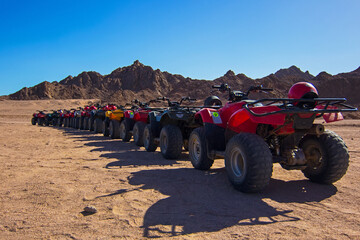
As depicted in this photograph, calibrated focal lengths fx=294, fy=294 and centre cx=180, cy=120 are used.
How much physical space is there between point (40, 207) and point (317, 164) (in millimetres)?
3551

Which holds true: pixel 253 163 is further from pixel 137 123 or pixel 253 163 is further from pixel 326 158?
pixel 137 123

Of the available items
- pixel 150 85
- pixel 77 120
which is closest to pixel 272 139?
pixel 77 120

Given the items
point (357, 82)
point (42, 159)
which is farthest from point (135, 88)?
point (42, 159)

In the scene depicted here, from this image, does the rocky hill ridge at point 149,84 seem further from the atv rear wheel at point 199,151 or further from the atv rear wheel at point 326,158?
the atv rear wheel at point 326,158

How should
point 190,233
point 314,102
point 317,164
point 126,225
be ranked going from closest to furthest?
point 190,233, point 126,225, point 314,102, point 317,164

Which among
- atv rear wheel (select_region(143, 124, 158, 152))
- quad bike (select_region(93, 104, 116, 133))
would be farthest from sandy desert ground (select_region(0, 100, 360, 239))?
quad bike (select_region(93, 104, 116, 133))

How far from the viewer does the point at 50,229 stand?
2605mm

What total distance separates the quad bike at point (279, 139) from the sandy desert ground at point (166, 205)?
0.27m

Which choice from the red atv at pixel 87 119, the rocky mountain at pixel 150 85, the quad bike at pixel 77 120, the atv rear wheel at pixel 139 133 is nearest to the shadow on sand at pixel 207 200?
the atv rear wheel at pixel 139 133

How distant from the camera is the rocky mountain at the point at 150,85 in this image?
184 ft

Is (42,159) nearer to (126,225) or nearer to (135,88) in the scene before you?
(126,225)

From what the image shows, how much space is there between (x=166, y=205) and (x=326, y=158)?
2267mm

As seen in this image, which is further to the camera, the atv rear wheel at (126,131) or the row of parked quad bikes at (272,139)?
the atv rear wheel at (126,131)

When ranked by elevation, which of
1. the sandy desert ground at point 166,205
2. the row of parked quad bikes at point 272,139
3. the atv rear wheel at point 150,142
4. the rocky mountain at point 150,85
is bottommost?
the sandy desert ground at point 166,205
